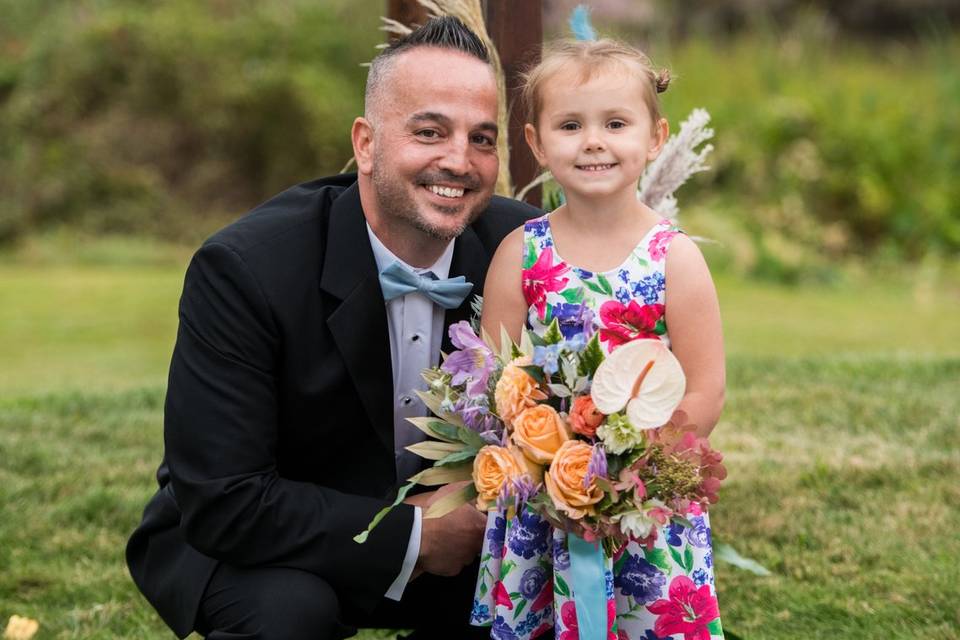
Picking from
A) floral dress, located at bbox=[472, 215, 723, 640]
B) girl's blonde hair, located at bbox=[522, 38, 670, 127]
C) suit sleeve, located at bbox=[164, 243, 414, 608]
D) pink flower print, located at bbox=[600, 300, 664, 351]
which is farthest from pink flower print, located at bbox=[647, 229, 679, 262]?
suit sleeve, located at bbox=[164, 243, 414, 608]

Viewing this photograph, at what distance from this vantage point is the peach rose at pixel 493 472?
248 cm

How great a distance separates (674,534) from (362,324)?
0.89 m

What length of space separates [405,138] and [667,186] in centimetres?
100

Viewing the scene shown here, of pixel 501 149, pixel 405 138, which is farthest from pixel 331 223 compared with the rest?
pixel 501 149

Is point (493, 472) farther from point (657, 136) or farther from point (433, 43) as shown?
point (433, 43)

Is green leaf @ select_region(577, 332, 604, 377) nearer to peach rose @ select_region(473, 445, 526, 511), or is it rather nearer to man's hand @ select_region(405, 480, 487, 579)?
peach rose @ select_region(473, 445, 526, 511)

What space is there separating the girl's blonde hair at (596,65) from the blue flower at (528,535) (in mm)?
888

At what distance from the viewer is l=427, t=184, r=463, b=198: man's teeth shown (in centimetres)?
300

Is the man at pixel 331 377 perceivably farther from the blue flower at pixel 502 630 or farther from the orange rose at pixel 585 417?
the orange rose at pixel 585 417

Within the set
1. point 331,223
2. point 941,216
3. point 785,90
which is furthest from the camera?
point 785,90

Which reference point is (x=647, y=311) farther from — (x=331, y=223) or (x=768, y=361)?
(x=768, y=361)

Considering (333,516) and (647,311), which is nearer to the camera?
(647,311)

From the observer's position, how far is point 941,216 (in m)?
10.1

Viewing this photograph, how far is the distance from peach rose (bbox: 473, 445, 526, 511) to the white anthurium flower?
8.3 inches
